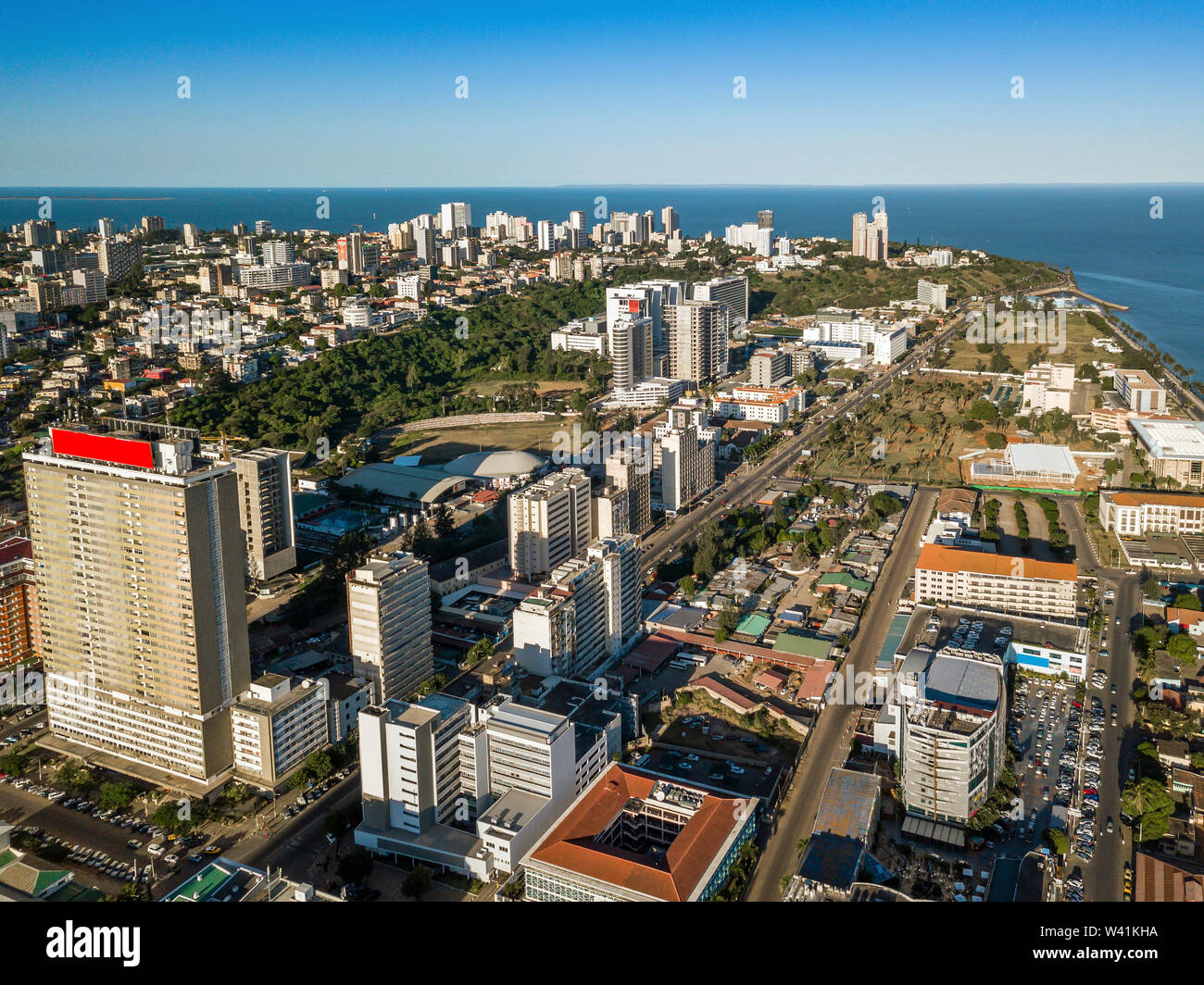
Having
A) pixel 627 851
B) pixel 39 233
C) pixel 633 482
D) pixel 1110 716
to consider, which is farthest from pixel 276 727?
pixel 39 233

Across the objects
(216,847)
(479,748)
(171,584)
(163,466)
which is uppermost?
(163,466)

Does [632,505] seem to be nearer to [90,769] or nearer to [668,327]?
[90,769]

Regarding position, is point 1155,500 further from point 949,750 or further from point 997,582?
point 949,750

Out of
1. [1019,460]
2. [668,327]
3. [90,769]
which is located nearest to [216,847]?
[90,769]

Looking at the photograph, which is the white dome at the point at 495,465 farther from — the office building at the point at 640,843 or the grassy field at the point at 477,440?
the office building at the point at 640,843

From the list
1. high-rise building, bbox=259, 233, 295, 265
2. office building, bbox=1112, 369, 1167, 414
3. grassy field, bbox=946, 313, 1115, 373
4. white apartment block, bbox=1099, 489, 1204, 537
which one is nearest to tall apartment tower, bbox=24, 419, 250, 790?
white apartment block, bbox=1099, 489, 1204, 537
